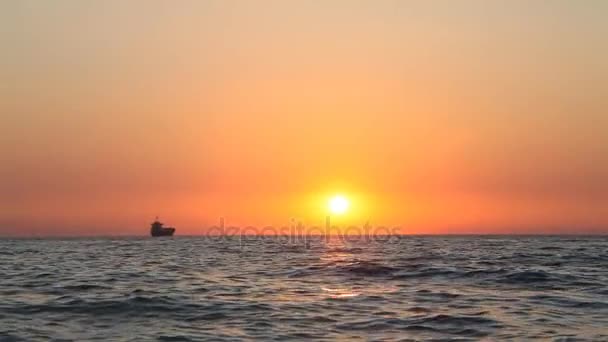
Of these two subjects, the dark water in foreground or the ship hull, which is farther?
the ship hull

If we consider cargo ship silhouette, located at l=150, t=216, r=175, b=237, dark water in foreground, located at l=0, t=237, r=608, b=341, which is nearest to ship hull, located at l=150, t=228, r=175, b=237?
cargo ship silhouette, located at l=150, t=216, r=175, b=237

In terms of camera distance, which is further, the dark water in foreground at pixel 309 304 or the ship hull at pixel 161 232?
the ship hull at pixel 161 232

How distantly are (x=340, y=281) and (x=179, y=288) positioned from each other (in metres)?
8.00

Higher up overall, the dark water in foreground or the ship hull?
the ship hull

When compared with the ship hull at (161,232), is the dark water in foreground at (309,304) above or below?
below

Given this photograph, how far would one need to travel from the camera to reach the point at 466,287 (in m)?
31.1

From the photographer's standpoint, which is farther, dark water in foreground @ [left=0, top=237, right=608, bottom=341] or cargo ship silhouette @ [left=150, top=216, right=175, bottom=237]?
cargo ship silhouette @ [left=150, top=216, right=175, bottom=237]

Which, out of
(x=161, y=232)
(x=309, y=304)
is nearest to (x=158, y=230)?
(x=161, y=232)

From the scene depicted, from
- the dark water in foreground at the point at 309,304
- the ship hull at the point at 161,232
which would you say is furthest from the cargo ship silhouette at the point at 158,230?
the dark water in foreground at the point at 309,304

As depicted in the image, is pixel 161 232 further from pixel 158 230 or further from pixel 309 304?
pixel 309 304

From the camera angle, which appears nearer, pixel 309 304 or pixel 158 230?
pixel 309 304

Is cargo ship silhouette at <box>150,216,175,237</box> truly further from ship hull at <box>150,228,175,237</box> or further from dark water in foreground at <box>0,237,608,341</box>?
dark water in foreground at <box>0,237,608,341</box>

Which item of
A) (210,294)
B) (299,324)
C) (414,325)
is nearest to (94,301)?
(210,294)

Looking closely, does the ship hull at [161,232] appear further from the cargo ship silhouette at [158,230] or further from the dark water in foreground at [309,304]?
the dark water in foreground at [309,304]
